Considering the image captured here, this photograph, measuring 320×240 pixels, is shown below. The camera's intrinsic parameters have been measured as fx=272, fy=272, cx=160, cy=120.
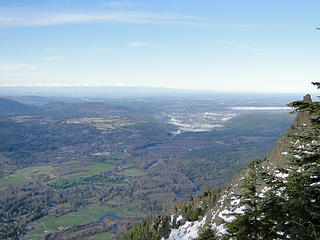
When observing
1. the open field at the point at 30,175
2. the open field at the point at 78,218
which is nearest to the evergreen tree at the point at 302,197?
the open field at the point at 78,218

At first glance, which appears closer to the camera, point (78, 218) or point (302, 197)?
point (302, 197)

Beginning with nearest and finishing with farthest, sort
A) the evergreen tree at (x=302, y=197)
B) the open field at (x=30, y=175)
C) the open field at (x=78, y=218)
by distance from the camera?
the evergreen tree at (x=302, y=197) < the open field at (x=78, y=218) < the open field at (x=30, y=175)

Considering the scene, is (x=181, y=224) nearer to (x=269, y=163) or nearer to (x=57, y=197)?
(x=269, y=163)

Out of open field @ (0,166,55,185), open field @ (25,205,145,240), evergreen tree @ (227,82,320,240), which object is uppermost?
evergreen tree @ (227,82,320,240)

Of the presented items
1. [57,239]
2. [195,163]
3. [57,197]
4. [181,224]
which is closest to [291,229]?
[181,224]

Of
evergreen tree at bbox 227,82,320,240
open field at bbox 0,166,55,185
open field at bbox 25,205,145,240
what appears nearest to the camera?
evergreen tree at bbox 227,82,320,240

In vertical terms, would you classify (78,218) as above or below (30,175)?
above

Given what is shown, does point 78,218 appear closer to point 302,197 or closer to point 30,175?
point 30,175

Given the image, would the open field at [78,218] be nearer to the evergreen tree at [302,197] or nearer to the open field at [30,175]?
the open field at [30,175]

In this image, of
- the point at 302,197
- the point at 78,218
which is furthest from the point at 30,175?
the point at 302,197

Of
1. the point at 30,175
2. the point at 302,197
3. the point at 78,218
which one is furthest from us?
the point at 30,175

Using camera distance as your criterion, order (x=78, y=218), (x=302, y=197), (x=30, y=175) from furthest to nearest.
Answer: (x=30, y=175)
(x=78, y=218)
(x=302, y=197)

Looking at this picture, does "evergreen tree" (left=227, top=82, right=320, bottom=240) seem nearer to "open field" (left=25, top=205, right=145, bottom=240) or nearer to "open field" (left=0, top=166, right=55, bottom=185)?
"open field" (left=25, top=205, right=145, bottom=240)

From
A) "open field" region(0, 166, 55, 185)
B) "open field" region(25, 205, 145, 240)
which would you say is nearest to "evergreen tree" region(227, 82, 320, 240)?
"open field" region(25, 205, 145, 240)
